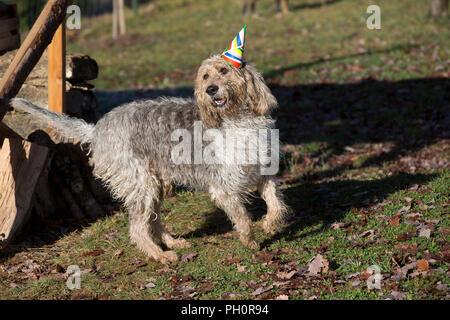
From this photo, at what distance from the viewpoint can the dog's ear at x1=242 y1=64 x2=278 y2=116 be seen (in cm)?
632

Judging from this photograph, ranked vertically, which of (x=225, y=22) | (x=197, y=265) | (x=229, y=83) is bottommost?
(x=197, y=265)

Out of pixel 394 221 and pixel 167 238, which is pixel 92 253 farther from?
pixel 394 221

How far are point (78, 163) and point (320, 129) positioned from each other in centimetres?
605

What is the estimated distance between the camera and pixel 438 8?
20.1 meters

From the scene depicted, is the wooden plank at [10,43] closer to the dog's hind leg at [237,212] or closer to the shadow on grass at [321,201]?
the shadow on grass at [321,201]

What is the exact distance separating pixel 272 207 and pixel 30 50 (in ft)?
11.7

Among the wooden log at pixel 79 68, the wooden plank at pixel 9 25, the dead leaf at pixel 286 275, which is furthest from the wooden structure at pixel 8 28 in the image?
the dead leaf at pixel 286 275

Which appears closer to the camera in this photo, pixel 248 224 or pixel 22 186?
pixel 248 224

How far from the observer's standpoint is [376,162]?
10.3 meters

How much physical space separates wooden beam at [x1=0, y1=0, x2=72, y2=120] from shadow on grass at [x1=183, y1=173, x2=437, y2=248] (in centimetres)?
293

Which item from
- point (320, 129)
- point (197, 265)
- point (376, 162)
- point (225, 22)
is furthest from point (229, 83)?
point (225, 22)

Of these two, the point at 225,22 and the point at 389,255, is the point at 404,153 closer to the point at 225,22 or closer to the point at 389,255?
the point at 389,255

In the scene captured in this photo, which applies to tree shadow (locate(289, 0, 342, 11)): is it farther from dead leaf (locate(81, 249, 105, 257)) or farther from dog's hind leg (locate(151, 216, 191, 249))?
dead leaf (locate(81, 249, 105, 257))

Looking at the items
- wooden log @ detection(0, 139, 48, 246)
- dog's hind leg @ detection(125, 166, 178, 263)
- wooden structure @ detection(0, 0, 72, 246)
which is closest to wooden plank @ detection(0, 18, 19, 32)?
wooden structure @ detection(0, 0, 72, 246)
